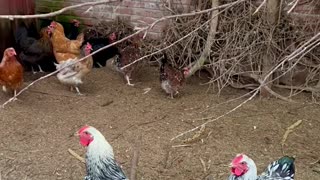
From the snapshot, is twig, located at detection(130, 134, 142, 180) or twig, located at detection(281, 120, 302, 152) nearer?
twig, located at detection(130, 134, 142, 180)

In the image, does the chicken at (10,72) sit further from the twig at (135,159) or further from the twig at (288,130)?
the twig at (288,130)

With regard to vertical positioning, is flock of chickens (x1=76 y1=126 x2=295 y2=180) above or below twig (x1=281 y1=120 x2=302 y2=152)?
above

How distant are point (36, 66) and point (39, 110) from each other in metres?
1.45

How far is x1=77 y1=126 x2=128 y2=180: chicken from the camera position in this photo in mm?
3211

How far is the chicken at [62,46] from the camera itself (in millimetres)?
5875

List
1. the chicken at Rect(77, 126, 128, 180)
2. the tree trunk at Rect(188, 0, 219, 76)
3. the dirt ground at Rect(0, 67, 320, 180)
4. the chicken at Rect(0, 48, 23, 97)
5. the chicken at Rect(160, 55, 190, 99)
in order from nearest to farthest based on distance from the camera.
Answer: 1. the chicken at Rect(77, 126, 128, 180)
2. the dirt ground at Rect(0, 67, 320, 180)
3. the chicken at Rect(0, 48, 23, 97)
4. the chicken at Rect(160, 55, 190, 99)
5. the tree trunk at Rect(188, 0, 219, 76)

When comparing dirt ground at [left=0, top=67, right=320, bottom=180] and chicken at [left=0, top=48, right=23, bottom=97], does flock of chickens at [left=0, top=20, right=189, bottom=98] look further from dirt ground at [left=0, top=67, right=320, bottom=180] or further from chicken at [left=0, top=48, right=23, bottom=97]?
dirt ground at [left=0, top=67, right=320, bottom=180]

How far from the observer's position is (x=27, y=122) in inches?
189

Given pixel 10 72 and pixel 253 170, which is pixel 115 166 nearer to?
pixel 253 170

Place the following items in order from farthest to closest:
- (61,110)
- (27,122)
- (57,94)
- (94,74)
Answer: (94,74)
(57,94)
(61,110)
(27,122)

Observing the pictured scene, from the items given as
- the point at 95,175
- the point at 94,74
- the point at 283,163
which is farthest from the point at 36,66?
the point at 283,163

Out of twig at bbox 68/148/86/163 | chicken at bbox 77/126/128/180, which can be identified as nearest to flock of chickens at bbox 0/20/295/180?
chicken at bbox 77/126/128/180

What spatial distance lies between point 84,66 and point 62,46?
57cm

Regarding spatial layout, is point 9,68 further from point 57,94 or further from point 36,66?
point 36,66
